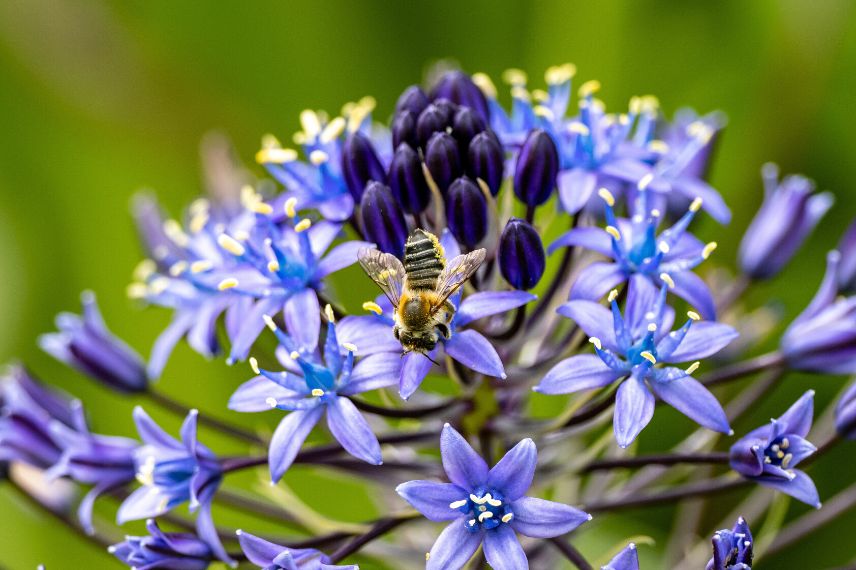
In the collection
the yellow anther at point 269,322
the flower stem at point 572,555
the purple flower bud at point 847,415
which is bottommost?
the flower stem at point 572,555

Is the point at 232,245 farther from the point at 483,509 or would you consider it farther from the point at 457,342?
the point at 483,509

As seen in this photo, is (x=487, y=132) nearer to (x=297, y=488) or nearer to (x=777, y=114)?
(x=777, y=114)

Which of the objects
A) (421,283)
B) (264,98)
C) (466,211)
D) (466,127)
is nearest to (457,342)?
(421,283)

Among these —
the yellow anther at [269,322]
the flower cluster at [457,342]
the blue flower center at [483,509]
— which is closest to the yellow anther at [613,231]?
the flower cluster at [457,342]

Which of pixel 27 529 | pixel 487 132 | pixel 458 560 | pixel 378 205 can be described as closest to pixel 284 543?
pixel 458 560

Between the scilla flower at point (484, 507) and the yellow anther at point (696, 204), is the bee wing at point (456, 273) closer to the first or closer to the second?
the scilla flower at point (484, 507)

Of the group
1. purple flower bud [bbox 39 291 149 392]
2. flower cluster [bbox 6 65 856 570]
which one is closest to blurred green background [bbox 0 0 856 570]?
flower cluster [bbox 6 65 856 570]
